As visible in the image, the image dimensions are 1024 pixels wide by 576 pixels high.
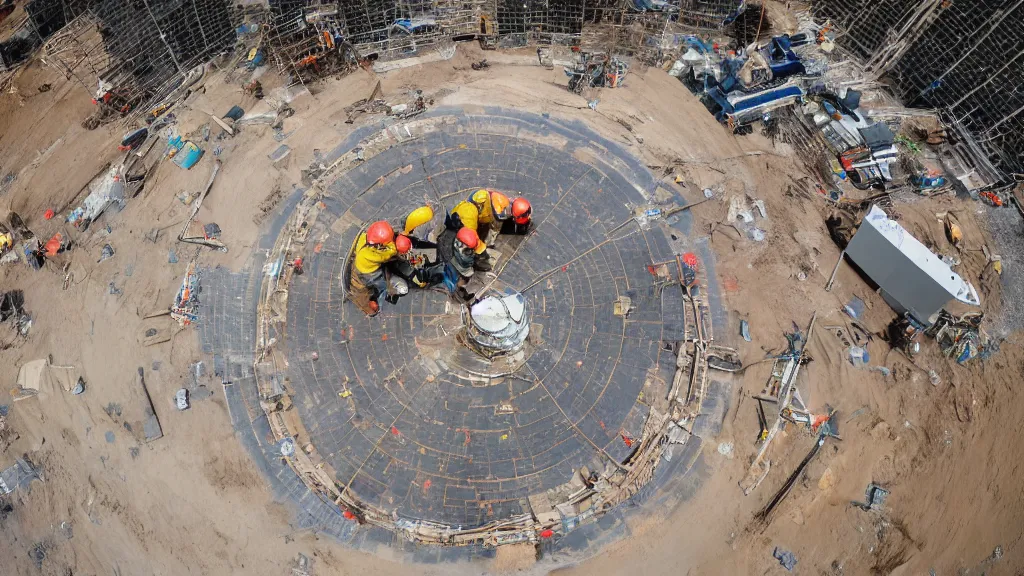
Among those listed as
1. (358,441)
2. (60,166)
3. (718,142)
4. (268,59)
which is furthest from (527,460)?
(60,166)

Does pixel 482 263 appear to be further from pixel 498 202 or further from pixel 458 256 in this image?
pixel 498 202

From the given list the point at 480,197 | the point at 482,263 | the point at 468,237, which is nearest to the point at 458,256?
the point at 468,237

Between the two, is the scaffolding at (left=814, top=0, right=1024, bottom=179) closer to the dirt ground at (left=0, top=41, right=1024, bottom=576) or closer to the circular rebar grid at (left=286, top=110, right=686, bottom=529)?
the dirt ground at (left=0, top=41, right=1024, bottom=576)

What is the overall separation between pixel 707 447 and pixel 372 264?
38.7 feet

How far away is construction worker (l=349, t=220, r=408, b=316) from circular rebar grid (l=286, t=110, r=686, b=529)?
50cm

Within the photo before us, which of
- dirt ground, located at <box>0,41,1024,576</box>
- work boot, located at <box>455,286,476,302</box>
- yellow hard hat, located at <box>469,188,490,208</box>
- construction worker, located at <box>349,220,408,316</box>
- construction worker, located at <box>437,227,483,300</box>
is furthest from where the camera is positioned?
work boot, located at <box>455,286,476,302</box>

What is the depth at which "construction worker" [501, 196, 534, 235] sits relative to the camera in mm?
20016

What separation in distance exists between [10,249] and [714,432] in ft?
84.3

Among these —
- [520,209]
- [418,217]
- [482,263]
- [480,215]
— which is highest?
[520,209]

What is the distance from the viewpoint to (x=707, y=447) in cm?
1941

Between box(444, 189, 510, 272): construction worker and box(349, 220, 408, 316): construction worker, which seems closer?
box(349, 220, 408, 316): construction worker

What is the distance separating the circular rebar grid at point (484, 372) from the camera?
736 inches

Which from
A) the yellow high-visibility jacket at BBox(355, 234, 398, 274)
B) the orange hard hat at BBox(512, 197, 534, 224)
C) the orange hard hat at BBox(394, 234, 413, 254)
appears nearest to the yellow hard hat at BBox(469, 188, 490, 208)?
the orange hard hat at BBox(512, 197, 534, 224)

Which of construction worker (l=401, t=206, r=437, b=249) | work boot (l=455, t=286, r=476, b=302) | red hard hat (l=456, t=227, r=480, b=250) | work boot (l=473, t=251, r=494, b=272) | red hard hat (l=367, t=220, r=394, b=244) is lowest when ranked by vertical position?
work boot (l=455, t=286, r=476, b=302)
